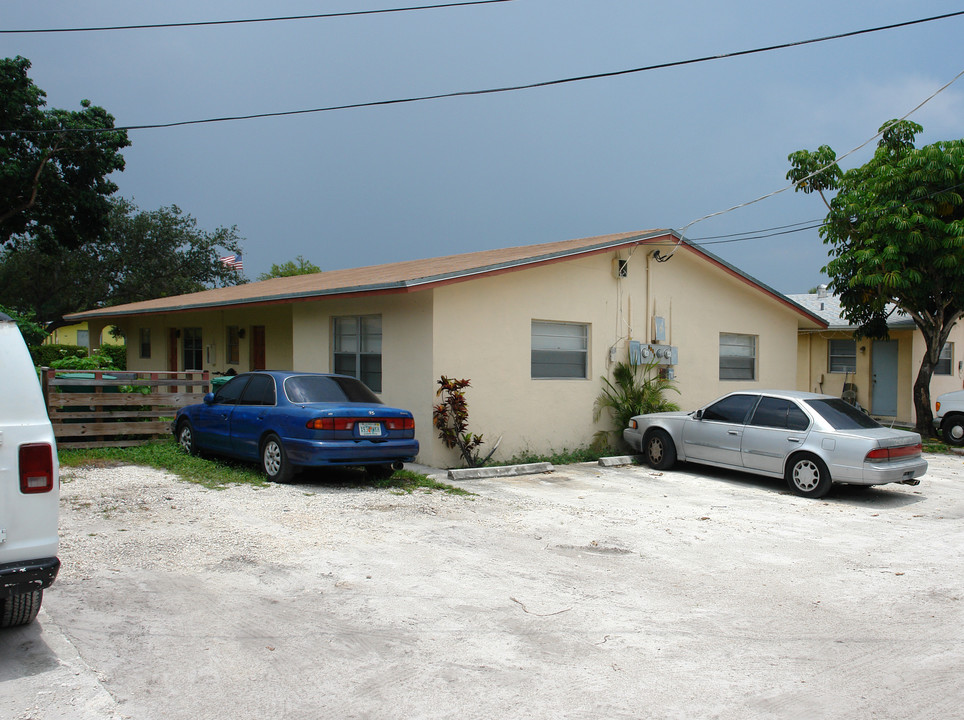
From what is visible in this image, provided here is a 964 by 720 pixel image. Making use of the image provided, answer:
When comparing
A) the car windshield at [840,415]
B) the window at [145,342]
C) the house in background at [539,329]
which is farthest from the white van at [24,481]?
the window at [145,342]

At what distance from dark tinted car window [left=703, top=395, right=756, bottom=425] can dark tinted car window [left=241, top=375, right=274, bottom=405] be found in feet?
21.4

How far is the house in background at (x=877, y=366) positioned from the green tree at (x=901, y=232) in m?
2.77

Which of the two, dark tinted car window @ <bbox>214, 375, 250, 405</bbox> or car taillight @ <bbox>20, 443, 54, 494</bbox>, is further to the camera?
dark tinted car window @ <bbox>214, 375, 250, 405</bbox>

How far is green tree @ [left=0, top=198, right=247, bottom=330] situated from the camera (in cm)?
3794

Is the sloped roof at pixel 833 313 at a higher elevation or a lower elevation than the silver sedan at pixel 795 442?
higher

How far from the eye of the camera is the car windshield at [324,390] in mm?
10109

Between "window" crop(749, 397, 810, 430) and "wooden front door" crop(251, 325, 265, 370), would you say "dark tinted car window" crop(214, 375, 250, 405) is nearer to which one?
"window" crop(749, 397, 810, 430)

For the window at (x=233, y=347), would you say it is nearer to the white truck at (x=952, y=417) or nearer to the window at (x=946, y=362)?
the white truck at (x=952, y=417)

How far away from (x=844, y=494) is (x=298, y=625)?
334 inches

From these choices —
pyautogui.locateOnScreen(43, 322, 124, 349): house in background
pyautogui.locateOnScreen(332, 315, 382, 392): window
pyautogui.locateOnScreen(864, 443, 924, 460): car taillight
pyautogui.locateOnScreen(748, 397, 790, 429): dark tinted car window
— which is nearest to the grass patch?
pyautogui.locateOnScreen(332, 315, 382, 392): window

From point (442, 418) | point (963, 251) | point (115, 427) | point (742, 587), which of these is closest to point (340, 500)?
point (442, 418)

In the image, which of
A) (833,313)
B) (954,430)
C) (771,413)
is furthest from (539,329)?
(833,313)

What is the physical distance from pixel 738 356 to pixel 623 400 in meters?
4.20

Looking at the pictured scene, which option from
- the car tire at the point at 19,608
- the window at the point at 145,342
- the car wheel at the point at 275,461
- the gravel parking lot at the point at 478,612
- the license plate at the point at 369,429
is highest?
the window at the point at 145,342
